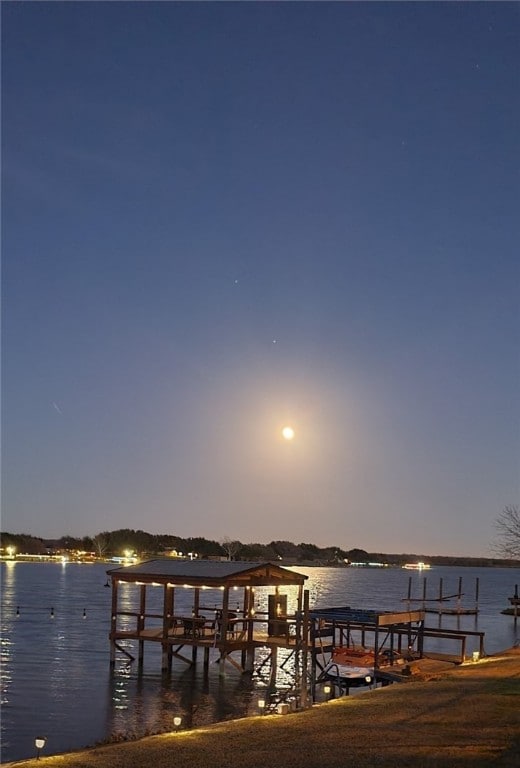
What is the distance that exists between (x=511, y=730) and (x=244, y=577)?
820 inches

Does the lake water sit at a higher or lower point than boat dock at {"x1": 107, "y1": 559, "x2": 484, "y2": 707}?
lower

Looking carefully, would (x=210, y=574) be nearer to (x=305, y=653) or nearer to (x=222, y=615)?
(x=222, y=615)


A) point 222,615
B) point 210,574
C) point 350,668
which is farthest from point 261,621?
point 350,668

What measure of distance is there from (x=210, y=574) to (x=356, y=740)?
20.8 metres

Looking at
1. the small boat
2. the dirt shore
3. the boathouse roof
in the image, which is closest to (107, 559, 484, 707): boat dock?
the boathouse roof

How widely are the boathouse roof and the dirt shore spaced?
45.6 ft

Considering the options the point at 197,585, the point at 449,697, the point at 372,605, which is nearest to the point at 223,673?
the point at 197,585

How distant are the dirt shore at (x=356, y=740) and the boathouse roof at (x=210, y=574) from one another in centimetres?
1390

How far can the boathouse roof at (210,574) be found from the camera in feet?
122

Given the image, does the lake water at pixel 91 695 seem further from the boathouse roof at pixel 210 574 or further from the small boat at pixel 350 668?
the boathouse roof at pixel 210 574

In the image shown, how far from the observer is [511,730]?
58.1 ft

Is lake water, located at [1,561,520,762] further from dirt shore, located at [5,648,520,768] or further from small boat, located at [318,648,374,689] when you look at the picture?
Answer: dirt shore, located at [5,648,520,768]

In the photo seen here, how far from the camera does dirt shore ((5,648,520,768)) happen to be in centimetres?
1572

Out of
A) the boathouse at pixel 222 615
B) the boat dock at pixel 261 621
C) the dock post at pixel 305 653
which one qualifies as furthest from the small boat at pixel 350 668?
the boathouse at pixel 222 615
